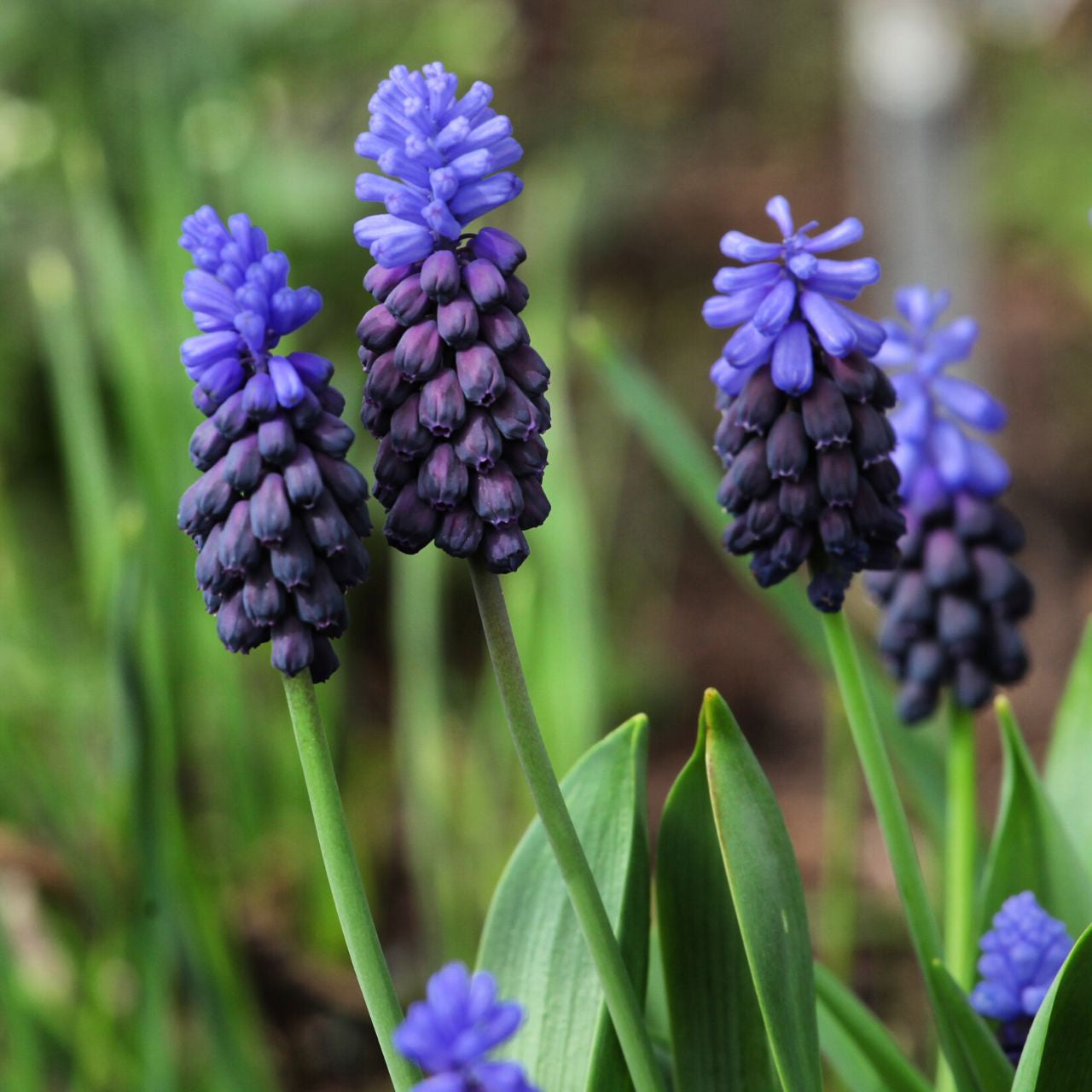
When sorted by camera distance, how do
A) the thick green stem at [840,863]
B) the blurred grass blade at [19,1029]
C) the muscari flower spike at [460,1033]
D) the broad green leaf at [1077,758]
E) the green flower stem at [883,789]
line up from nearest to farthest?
the muscari flower spike at [460,1033]
the green flower stem at [883,789]
the broad green leaf at [1077,758]
the blurred grass blade at [19,1029]
the thick green stem at [840,863]

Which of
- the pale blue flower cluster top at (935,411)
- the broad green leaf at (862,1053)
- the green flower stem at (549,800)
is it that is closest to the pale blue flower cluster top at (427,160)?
the green flower stem at (549,800)

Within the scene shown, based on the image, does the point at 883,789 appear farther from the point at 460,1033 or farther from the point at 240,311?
the point at 240,311

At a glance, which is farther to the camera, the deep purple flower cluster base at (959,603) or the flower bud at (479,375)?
the deep purple flower cluster base at (959,603)

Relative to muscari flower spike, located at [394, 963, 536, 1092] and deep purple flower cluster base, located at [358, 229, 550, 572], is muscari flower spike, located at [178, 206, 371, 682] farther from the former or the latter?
muscari flower spike, located at [394, 963, 536, 1092]

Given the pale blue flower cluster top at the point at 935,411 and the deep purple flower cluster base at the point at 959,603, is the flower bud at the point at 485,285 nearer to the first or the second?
the pale blue flower cluster top at the point at 935,411

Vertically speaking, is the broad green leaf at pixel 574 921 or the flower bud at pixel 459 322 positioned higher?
the flower bud at pixel 459 322

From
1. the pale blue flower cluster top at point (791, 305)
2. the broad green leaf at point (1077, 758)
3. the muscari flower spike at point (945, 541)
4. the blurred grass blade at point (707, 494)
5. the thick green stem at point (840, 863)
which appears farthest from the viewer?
the thick green stem at point (840, 863)

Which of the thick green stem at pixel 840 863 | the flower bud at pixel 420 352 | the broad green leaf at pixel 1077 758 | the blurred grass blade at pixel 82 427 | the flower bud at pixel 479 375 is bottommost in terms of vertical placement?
the thick green stem at pixel 840 863

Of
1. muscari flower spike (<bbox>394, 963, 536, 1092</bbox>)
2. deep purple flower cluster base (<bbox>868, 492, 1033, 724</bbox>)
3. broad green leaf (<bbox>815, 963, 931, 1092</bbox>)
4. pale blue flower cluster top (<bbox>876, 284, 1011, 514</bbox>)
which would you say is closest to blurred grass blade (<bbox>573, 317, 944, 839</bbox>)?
deep purple flower cluster base (<bbox>868, 492, 1033, 724</bbox>)
